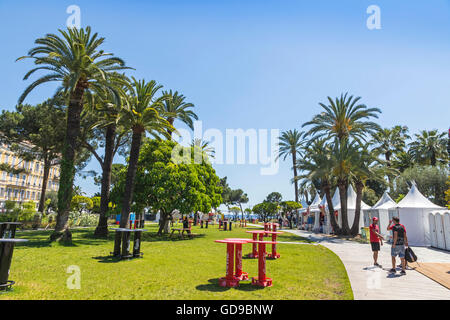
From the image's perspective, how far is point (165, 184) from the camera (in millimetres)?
19438

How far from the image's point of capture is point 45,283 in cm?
689

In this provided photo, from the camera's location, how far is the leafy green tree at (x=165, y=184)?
1977 cm

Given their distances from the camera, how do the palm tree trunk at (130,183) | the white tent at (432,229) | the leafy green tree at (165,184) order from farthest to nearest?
the leafy green tree at (165,184) → the white tent at (432,229) → the palm tree trunk at (130,183)

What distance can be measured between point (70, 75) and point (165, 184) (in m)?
9.00

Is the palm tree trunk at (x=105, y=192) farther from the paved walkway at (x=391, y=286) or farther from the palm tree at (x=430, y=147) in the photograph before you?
the palm tree at (x=430, y=147)

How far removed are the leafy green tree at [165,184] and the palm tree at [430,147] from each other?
43.8 metres

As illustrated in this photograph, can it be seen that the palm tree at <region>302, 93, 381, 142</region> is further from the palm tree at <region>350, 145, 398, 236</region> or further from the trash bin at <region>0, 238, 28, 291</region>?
the trash bin at <region>0, 238, 28, 291</region>

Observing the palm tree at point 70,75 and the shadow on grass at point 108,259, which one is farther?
the palm tree at point 70,75

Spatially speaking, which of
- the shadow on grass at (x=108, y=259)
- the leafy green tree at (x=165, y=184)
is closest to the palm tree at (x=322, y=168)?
the leafy green tree at (x=165, y=184)

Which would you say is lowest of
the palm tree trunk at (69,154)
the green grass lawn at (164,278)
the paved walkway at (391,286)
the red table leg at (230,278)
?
the green grass lawn at (164,278)
